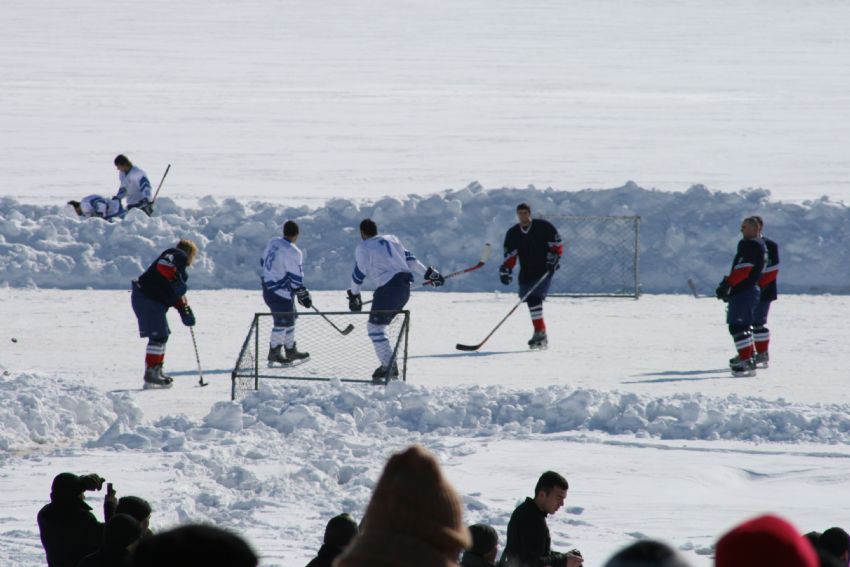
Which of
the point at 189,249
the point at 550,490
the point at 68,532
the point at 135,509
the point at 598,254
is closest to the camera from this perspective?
the point at 135,509

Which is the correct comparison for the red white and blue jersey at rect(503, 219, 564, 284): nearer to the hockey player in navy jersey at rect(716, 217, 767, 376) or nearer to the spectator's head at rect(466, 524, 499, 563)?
the hockey player in navy jersey at rect(716, 217, 767, 376)

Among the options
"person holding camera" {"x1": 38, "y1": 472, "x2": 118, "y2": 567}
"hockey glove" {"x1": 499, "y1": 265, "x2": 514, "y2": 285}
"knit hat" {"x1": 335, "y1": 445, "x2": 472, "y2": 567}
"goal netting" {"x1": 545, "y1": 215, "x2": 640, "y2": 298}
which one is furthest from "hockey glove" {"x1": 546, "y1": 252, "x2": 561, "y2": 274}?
"knit hat" {"x1": 335, "y1": 445, "x2": 472, "y2": 567}

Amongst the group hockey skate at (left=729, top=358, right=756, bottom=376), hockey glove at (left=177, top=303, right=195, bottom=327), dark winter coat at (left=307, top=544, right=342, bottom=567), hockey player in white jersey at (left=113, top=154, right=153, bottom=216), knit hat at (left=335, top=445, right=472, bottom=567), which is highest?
hockey player in white jersey at (left=113, top=154, right=153, bottom=216)

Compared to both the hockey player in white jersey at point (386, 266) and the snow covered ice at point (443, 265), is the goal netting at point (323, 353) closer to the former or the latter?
the hockey player in white jersey at point (386, 266)

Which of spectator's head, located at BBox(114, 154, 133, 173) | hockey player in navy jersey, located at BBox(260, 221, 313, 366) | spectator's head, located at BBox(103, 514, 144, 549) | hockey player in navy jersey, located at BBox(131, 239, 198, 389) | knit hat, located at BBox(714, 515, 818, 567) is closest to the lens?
knit hat, located at BBox(714, 515, 818, 567)

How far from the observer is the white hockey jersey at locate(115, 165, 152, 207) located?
18141mm

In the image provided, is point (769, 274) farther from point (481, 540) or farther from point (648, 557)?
point (648, 557)

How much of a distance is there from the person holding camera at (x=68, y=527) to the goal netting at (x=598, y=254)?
1234cm

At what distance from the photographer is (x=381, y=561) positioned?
7.84ft

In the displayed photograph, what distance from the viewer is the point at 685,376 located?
1188cm

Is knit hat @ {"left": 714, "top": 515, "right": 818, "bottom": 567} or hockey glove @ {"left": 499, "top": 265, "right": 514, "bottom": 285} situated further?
hockey glove @ {"left": 499, "top": 265, "right": 514, "bottom": 285}

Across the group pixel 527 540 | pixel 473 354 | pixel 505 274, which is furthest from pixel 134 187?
pixel 527 540

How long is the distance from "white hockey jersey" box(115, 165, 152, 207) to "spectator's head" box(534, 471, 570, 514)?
13.7 m

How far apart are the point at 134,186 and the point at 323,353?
6233 mm
